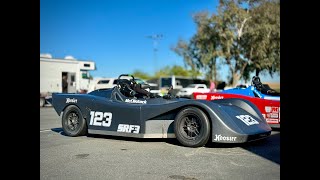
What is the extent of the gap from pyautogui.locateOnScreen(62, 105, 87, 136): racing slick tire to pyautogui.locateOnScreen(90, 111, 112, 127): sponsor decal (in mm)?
313

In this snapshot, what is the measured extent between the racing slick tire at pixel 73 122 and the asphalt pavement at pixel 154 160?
1.58 ft

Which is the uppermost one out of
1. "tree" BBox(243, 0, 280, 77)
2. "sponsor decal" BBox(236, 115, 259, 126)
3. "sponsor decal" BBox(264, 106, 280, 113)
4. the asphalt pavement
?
"tree" BBox(243, 0, 280, 77)

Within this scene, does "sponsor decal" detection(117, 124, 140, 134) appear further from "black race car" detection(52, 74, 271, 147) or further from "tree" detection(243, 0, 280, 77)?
"tree" detection(243, 0, 280, 77)

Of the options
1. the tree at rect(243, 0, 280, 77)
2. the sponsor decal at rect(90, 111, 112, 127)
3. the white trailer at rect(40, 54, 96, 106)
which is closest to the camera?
the sponsor decal at rect(90, 111, 112, 127)

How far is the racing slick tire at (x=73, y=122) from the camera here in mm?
7297

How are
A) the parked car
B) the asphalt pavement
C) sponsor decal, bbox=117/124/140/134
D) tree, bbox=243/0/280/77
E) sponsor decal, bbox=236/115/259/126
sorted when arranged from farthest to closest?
1. the parked car
2. tree, bbox=243/0/280/77
3. sponsor decal, bbox=117/124/140/134
4. sponsor decal, bbox=236/115/259/126
5. the asphalt pavement

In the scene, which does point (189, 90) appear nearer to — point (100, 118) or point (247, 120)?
point (100, 118)

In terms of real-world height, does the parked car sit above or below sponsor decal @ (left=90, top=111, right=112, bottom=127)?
above

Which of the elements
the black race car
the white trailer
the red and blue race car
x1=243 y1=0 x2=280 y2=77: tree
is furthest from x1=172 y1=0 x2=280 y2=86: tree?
the black race car

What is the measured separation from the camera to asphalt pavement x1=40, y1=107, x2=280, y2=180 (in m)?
4.07
